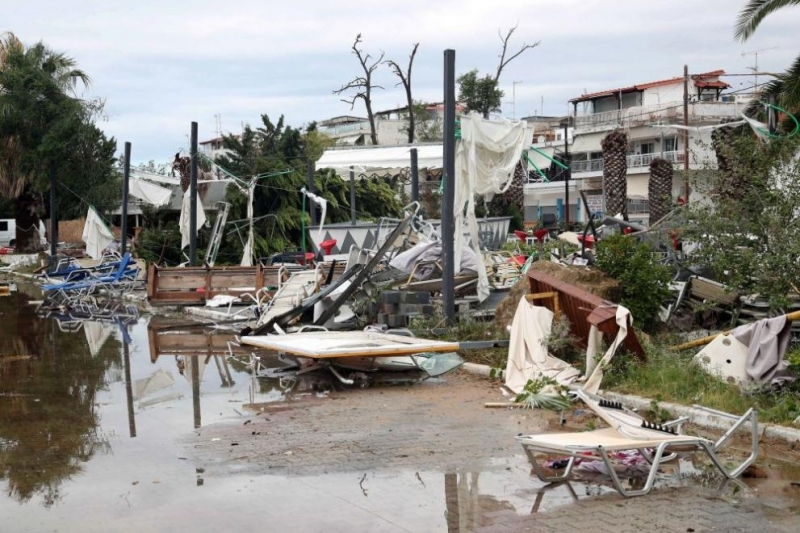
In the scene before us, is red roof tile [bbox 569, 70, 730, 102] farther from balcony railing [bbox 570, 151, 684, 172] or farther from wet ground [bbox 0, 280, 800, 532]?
wet ground [bbox 0, 280, 800, 532]

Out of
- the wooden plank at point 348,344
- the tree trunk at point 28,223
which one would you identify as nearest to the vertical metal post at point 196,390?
the wooden plank at point 348,344

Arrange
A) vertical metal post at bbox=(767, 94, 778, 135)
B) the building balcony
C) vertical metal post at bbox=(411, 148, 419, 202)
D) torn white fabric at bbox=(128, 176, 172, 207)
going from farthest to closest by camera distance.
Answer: the building balcony
torn white fabric at bbox=(128, 176, 172, 207)
vertical metal post at bbox=(411, 148, 419, 202)
vertical metal post at bbox=(767, 94, 778, 135)

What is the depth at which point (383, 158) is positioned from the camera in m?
26.2

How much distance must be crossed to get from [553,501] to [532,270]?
6.56m

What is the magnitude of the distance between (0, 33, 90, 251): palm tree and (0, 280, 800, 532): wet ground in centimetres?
2993

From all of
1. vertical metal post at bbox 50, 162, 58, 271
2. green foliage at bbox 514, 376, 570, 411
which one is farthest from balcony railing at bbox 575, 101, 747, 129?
green foliage at bbox 514, 376, 570, 411

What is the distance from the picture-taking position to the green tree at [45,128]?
39375 millimetres

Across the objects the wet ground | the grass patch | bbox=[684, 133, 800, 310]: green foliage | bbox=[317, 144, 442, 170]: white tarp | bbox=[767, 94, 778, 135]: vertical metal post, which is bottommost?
the wet ground

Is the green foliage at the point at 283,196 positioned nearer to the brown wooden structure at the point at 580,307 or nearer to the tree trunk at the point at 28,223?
the tree trunk at the point at 28,223

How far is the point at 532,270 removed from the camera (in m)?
12.9

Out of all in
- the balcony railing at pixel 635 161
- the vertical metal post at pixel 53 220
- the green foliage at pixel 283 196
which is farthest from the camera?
the balcony railing at pixel 635 161

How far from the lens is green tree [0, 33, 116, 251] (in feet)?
129

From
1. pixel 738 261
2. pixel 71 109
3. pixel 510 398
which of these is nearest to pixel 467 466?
pixel 510 398

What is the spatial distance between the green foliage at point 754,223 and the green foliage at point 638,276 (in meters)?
0.58
